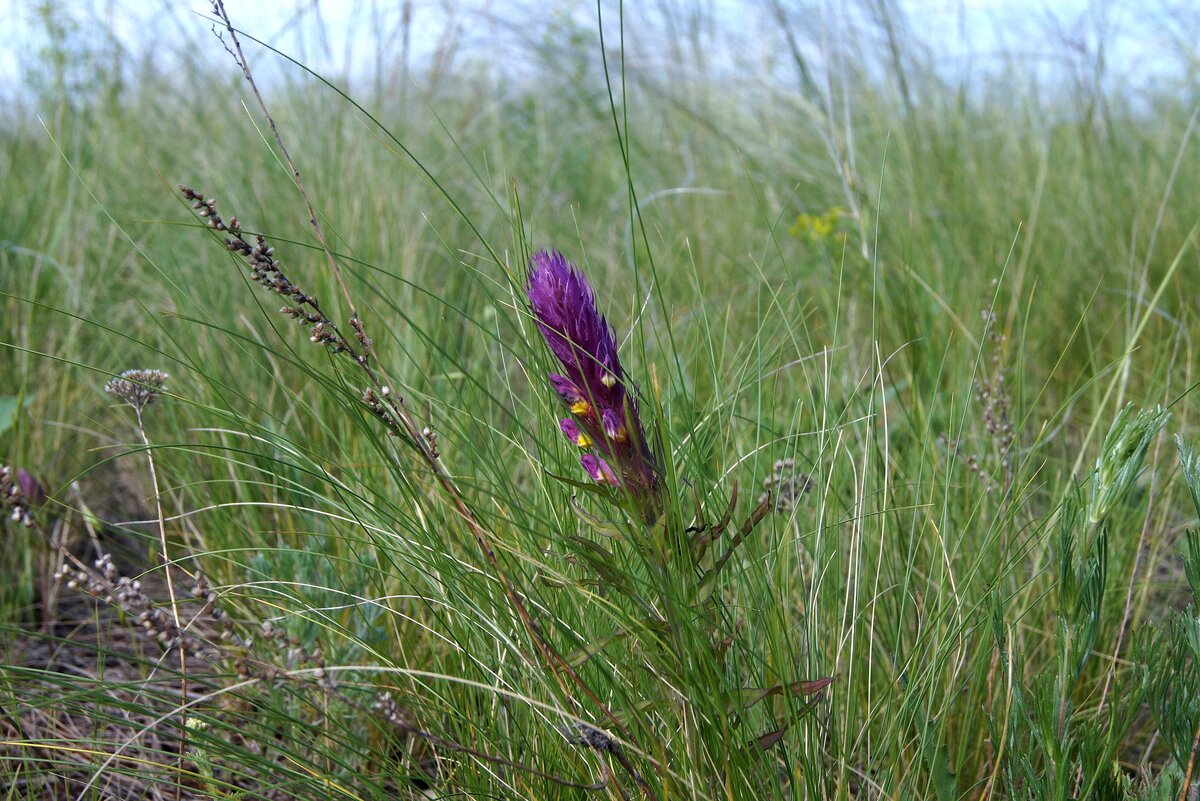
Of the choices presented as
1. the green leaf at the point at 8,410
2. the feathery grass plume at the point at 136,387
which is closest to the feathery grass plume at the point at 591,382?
the feathery grass plume at the point at 136,387

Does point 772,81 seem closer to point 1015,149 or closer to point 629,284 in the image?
point 1015,149

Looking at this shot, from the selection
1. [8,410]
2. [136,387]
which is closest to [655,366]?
[136,387]

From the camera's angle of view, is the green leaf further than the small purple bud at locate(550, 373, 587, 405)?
Yes

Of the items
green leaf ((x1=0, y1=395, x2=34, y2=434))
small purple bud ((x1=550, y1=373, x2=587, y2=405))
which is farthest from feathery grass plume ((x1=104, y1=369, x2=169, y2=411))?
green leaf ((x1=0, y1=395, x2=34, y2=434))

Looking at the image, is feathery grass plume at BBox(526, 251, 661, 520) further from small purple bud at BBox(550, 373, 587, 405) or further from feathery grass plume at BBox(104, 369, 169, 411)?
feathery grass plume at BBox(104, 369, 169, 411)

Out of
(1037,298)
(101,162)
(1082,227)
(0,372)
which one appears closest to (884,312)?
(1037,298)

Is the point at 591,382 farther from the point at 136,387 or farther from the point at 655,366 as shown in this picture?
the point at 136,387
